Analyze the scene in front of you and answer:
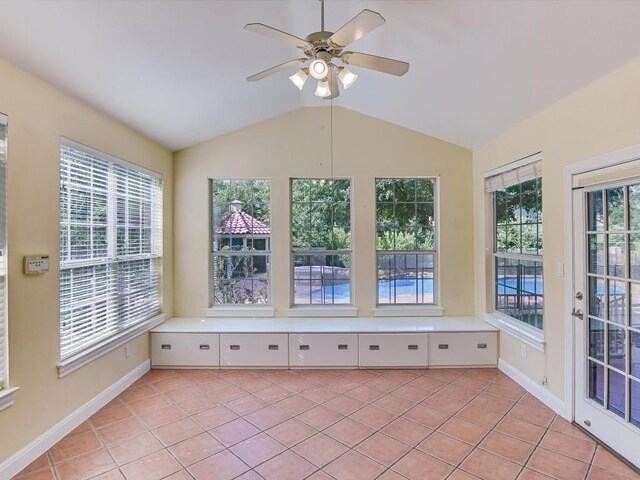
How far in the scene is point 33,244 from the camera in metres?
2.26

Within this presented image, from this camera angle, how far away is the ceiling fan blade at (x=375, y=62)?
1911mm

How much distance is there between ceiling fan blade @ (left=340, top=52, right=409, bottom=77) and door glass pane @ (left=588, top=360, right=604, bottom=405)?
2.47 meters

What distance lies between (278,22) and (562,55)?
194 centimetres

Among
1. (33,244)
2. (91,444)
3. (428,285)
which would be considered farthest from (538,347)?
(33,244)

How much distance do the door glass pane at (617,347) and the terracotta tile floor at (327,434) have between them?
1.95 ft

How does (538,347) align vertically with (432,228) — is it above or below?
below

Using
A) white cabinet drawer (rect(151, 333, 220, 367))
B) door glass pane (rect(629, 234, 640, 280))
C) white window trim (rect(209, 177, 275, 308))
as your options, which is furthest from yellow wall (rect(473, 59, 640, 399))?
white cabinet drawer (rect(151, 333, 220, 367))

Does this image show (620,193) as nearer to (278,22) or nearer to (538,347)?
(538,347)

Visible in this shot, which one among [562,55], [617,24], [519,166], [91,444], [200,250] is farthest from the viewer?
[200,250]

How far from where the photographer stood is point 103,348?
2924 millimetres

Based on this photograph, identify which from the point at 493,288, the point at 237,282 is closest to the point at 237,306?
the point at 237,282

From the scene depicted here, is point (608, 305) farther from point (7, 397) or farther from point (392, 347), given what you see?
point (7, 397)

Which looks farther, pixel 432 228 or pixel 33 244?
pixel 432 228

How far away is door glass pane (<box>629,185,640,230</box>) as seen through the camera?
6.97 feet
